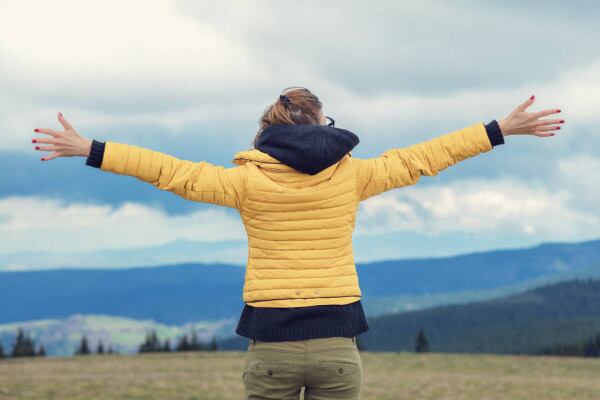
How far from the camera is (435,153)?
5707 mm

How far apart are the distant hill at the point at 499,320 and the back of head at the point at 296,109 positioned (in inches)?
3249

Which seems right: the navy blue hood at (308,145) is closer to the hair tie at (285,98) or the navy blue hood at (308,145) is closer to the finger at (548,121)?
the hair tie at (285,98)

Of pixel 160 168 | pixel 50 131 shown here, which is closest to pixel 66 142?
pixel 50 131

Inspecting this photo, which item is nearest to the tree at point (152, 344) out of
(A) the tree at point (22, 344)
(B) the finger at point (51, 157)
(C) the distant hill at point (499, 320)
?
(A) the tree at point (22, 344)

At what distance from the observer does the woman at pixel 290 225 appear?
201 inches

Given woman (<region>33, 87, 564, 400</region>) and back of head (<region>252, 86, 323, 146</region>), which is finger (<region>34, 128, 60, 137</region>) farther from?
back of head (<region>252, 86, 323, 146</region>)

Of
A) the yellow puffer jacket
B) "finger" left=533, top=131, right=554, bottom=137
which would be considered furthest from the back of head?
"finger" left=533, top=131, right=554, bottom=137

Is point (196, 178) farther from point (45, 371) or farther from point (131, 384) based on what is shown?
point (45, 371)

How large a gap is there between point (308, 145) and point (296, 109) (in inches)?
12.6

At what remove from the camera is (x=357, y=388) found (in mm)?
5211

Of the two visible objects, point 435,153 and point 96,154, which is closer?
point 96,154

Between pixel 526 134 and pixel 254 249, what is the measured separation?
231cm

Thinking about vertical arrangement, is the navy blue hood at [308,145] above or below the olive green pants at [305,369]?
above

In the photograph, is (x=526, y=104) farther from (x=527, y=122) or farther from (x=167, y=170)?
(x=167, y=170)
